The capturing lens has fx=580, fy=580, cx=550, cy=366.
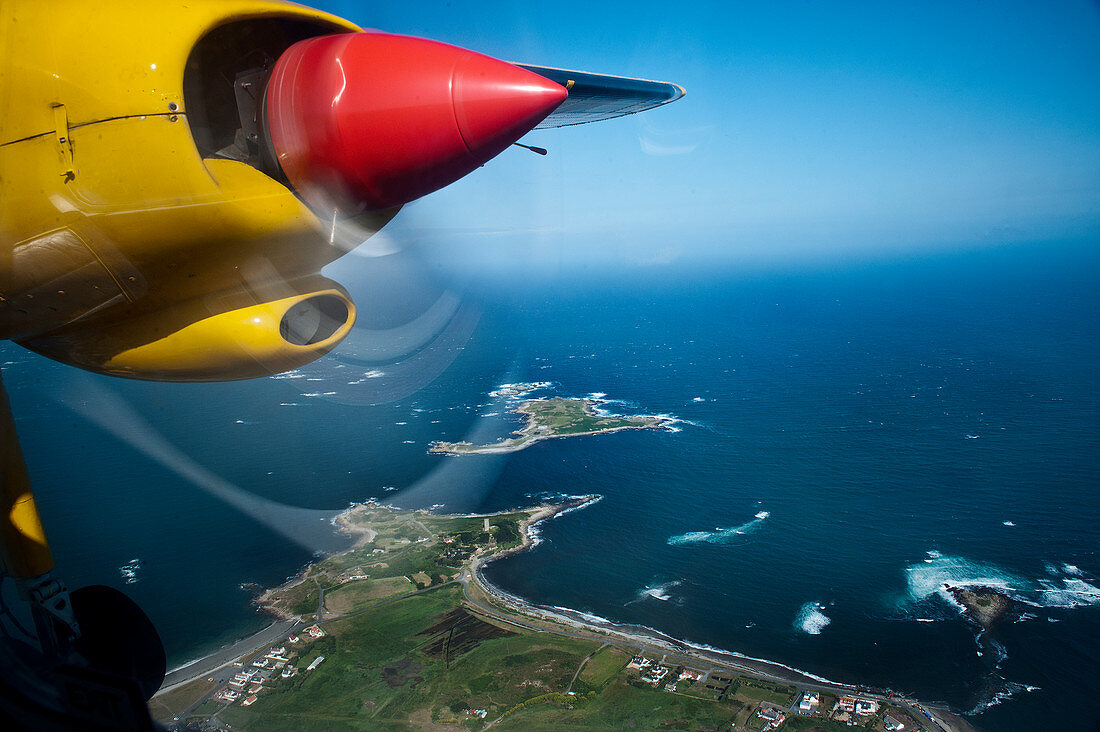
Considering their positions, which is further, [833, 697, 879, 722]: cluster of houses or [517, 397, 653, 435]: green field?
[517, 397, 653, 435]: green field

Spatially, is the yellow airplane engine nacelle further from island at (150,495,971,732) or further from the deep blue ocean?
island at (150,495,971,732)

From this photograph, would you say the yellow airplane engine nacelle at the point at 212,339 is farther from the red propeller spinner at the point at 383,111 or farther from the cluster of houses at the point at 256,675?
the cluster of houses at the point at 256,675

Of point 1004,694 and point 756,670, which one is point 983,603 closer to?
point 1004,694

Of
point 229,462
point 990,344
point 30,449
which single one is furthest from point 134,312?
point 990,344

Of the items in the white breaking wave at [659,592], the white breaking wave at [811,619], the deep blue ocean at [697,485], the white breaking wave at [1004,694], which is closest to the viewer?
the white breaking wave at [1004,694]

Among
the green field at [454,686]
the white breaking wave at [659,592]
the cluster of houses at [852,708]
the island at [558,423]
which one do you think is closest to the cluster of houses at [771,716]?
the green field at [454,686]

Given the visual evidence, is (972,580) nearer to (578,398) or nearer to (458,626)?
(458,626)

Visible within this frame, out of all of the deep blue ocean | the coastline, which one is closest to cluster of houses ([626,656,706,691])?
the coastline
